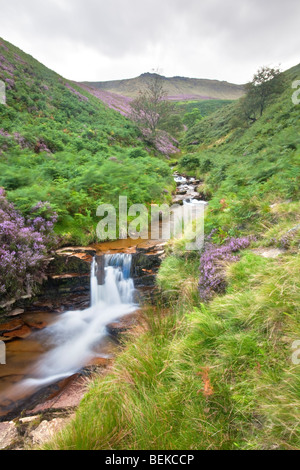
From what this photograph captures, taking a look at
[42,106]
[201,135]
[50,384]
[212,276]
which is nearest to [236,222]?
[212,276]

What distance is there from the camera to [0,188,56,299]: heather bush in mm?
5102

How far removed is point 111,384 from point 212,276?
7.34 ft

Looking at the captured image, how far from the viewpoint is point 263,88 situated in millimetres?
25672

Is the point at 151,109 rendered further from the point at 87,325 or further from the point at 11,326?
the point at 11,326

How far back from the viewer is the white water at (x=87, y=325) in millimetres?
4242

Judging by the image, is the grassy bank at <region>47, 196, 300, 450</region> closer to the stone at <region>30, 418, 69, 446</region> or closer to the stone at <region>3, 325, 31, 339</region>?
the stone at <region>30, 418, 69, 446</region>

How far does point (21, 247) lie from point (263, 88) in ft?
98.1

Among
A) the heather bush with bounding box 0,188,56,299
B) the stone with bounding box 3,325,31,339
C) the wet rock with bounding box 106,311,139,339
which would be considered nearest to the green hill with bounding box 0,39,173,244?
the heather bush with bounding box 0,188,56,299

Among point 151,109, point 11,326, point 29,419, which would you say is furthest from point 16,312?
point 151,109

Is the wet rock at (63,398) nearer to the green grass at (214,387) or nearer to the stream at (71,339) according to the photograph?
the stream at (71,339)

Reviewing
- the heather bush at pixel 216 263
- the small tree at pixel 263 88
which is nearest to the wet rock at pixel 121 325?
the heather bush at pixel 216 263

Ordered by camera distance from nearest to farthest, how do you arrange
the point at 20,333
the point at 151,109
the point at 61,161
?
1. the point at 20,333
2. the point at 61,161
3. the point at 151,109
